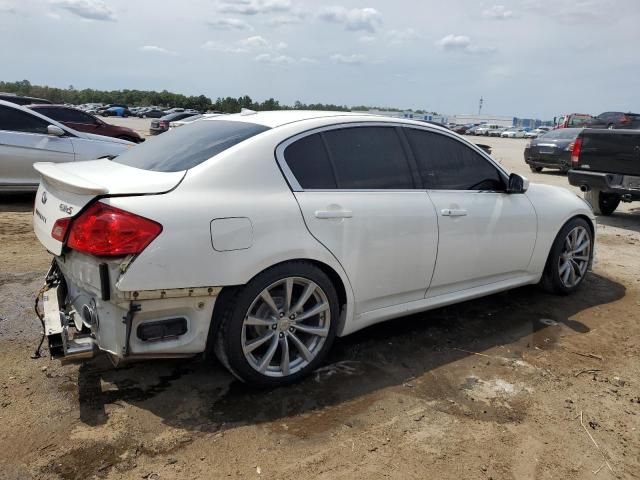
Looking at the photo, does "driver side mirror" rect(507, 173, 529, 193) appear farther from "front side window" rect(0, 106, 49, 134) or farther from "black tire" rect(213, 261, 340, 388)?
"front side window" rect(0, 106, 49, 134)

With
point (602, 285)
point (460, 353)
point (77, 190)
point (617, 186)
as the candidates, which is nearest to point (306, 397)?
point (460, 353)

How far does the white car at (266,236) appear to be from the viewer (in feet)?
9.01

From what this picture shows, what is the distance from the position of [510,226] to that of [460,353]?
113 centimetres

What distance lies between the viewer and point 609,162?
8227 mm

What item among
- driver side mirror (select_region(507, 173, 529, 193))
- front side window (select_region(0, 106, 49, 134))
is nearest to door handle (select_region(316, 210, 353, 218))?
driver side mirror (select_region(507, 173, 529, 193))

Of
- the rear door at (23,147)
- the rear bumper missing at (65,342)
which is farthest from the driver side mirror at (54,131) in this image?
the rear bumper missing at (65,342)

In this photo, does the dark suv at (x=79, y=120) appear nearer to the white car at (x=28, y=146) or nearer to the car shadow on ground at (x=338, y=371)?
the white car at (x=28, y=146)

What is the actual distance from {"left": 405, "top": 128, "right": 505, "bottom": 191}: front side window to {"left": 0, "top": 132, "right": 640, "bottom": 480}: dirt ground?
112cm

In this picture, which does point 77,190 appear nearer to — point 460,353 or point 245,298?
point 245,298

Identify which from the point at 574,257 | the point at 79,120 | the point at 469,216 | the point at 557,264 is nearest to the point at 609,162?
the point at 574,257

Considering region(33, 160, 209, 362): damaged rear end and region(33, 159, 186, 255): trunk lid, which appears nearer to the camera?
region(33, 160, 209, 362): damaged rear end

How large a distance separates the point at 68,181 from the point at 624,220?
8973mm

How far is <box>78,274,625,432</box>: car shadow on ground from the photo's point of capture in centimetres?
300

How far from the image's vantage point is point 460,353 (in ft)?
12.7
